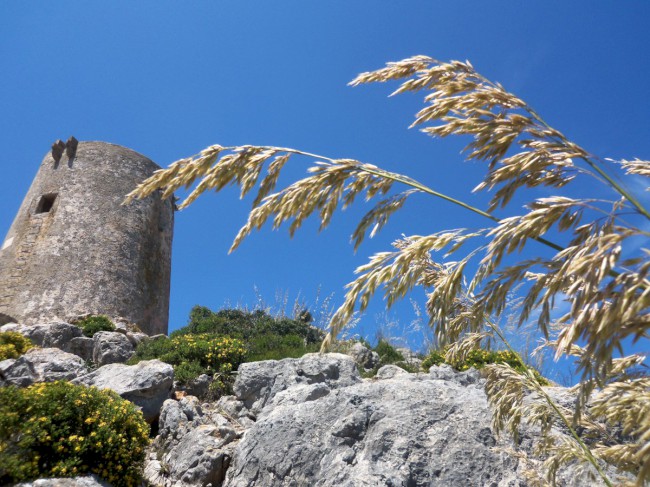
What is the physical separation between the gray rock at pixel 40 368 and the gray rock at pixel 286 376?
2.55 meters

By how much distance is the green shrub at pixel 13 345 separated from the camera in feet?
28.1

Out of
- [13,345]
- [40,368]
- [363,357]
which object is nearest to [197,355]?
[40,368]

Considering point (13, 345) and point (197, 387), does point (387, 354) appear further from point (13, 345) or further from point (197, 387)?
point (13, 345)

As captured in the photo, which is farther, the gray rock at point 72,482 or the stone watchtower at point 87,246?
the stone watchtower at point 87,246

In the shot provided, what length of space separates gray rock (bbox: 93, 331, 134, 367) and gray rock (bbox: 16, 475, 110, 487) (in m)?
4.83

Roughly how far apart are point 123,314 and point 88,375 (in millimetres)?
5986

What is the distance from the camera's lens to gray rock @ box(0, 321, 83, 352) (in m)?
10.0

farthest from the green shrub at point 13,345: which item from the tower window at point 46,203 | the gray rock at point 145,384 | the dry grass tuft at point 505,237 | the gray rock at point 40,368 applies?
the dry grass tuft at point 505,237

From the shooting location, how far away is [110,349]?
→ 384 inches

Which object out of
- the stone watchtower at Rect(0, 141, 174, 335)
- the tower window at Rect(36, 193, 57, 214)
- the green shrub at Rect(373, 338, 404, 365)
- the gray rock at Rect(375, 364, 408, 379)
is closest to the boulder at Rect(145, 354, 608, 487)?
the gray rock at Rect(375, 364, 408, 379)

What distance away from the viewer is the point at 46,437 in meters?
5.04

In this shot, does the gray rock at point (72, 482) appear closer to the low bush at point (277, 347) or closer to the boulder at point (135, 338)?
the low bush at point (277, 347)

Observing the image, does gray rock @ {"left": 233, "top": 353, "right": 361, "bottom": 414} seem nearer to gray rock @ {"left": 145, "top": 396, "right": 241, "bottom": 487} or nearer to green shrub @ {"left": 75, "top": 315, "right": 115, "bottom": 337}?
gray rock @ {"left": 145, "top": 396, "right": 241, "bottom": 487}

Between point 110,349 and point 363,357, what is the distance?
4722 mm
